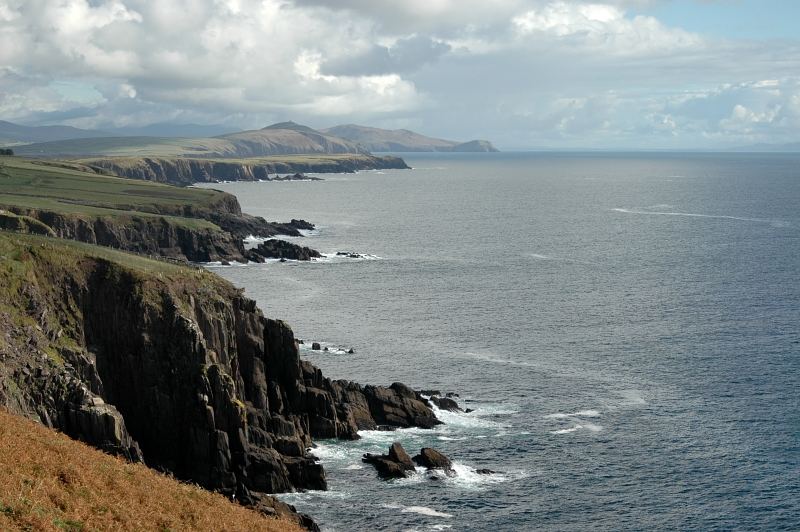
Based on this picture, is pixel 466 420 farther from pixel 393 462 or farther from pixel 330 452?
pixel 393 462

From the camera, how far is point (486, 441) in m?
83.7

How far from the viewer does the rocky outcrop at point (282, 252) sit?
614ft

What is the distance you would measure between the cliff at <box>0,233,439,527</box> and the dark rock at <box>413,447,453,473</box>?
9539mm

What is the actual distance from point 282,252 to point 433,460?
11710 cm

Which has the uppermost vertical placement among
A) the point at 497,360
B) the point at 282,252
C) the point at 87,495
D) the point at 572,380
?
the point at 87,495

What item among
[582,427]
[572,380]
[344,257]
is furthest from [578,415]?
[344,257]

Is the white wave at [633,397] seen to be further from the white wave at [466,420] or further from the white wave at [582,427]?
the white wave at [466,420]

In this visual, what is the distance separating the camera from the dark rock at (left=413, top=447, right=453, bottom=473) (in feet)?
252

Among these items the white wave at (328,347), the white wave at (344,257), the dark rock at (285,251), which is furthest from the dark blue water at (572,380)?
the dark rock at (285,251)

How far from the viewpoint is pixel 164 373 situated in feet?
248

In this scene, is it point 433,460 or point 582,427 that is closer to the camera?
point 433,460

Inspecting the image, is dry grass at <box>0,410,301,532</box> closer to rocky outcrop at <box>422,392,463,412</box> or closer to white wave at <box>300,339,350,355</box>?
rocky outcrop at <box>422,392,463,412</box>

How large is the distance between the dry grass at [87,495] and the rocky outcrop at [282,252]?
140 meters

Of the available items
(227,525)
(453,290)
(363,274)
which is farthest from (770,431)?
(363,274)
